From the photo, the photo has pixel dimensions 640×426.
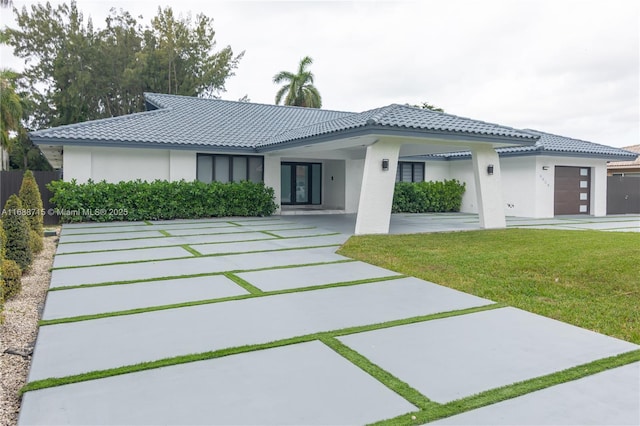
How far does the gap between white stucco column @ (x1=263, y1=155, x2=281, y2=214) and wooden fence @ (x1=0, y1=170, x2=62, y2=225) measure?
7017 mm

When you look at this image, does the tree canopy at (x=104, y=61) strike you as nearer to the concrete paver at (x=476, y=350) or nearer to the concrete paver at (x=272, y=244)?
the concrete paver at (x=272, y=244)

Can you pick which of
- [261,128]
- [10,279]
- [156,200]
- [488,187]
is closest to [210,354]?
[10,279]

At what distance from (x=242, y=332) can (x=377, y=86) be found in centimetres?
2879

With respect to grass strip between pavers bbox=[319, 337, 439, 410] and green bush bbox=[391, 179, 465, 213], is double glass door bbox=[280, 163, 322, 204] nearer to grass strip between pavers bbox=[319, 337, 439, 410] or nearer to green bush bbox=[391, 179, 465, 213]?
green bush bbox=[391, 179, 465, 213]

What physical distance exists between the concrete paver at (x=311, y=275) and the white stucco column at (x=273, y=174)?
1042cm

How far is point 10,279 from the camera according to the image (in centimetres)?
546

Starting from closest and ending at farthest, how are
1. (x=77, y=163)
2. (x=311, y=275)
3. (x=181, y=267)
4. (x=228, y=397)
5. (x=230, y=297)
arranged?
(x=228, y=397) → (x=230, y=297) → (x=311, y=275) → (x=181, y=267) → (x=77, y=163)

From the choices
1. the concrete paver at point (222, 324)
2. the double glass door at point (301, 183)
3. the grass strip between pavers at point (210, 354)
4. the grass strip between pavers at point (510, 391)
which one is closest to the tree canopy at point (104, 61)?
the double glass door at point (301, 183)

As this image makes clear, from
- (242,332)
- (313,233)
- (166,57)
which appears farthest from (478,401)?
(166,57)

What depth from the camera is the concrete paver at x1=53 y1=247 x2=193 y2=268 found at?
7500mm

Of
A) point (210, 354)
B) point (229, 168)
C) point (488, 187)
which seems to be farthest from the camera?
point (229, 168)

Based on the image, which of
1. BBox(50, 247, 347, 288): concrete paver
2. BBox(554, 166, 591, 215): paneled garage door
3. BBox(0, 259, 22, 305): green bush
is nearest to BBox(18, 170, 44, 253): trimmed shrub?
BBox(50, 247, 347, 288): concrete paver

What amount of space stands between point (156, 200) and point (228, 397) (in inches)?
508

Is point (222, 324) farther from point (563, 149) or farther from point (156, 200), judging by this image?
point (563, 149)
